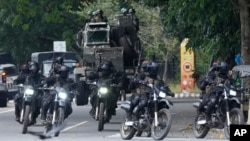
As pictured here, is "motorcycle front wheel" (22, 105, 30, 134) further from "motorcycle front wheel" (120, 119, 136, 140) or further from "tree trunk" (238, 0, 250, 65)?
"tree trunk" (238, 0, 250, 65)

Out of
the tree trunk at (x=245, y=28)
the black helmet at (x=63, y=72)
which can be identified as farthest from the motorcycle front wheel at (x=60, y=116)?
the tree trunk at (x=245, y=28)

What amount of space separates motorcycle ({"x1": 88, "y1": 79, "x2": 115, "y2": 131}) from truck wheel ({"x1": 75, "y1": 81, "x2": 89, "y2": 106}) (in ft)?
9.22

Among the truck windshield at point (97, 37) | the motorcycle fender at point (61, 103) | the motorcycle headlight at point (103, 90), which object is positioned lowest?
the motorcycle fender at point (61, 103)

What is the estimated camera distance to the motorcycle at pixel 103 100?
Result: 62.9ft

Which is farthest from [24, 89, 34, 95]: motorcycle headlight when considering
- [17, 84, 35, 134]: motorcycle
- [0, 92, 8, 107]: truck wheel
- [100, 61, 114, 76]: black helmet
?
[0, 92, 8, 107]: truck wheel

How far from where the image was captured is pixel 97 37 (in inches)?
931

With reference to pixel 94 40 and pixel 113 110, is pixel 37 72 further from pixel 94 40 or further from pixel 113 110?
pixel 94 40

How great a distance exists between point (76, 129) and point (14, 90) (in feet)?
45.5

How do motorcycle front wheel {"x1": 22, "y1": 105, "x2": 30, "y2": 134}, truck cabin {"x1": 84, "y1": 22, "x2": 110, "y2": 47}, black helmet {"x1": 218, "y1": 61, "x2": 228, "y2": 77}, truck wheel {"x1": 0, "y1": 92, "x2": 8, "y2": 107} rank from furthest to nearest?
truck wheel {"x1": 0, "y1": 92, "x2": 8, "y2": 107} < truck cabin {"x1": 84, "y1": 22, "x2": 110, "y2": 47} < motorcycle front wheel {"x1": 22, "y1": 105, "x2": 30, "y2": 134} < black helmet {"x1": 218, "y1": 61, "x2": 228, "y2": 77}

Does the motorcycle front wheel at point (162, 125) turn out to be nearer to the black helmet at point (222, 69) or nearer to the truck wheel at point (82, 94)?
the black helmet at point (222, 69)

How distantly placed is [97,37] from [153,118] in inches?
310

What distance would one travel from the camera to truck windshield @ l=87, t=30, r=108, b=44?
926 inches

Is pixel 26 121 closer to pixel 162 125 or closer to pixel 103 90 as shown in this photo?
pixel 103 90

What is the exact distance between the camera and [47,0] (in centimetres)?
2861
